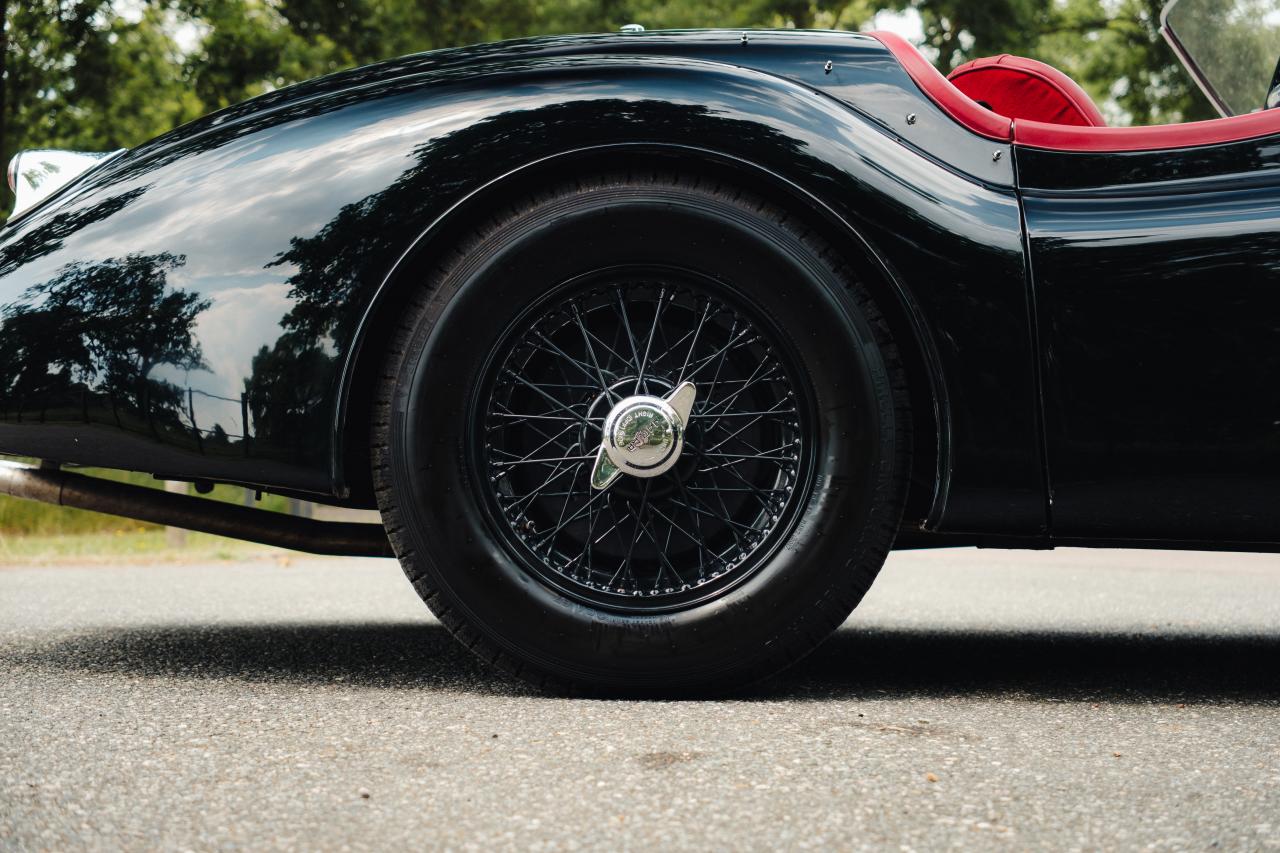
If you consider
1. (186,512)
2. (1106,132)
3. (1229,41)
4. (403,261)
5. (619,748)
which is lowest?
(619,748)

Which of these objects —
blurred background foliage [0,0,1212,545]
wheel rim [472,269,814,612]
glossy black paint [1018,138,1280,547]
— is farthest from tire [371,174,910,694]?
blurred background foliage [0,0,1212,545]

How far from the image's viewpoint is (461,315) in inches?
79.5

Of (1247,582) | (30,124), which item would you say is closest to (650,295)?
(1247,582)

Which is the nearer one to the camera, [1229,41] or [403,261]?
[403,261]

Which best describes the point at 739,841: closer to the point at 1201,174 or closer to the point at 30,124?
the point at 1201,174

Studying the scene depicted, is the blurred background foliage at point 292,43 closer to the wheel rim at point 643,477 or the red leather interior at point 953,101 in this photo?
the wheel rim at point 643,477

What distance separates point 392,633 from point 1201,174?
2.19 metres

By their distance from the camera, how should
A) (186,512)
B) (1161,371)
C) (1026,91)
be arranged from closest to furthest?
(1161,371) → (186,512) → (1026,91)

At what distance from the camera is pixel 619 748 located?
67.1 inches

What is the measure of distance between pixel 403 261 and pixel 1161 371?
4.39 feet

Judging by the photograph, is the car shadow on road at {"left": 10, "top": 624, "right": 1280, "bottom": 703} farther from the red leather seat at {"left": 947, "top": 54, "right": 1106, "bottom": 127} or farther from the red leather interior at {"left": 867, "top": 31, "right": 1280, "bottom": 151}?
the red leather seat at {"left": 947, "top": 54, "right": 1106, "bottom": 127}

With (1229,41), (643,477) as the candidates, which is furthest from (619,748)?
(1229,41)

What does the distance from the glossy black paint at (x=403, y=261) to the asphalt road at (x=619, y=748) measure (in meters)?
0.42

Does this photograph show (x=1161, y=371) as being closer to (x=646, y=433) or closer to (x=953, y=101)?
(x=953, y=101)
